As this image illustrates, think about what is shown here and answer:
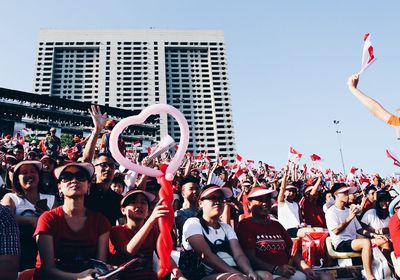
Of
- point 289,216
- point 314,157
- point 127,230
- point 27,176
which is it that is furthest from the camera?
point 314,157

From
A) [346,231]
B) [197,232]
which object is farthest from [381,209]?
[197,232]

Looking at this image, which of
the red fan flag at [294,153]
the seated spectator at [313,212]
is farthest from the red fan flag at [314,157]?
the seated spectator at [313,212]

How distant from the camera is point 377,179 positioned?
44.6ft

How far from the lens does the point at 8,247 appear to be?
254 cm

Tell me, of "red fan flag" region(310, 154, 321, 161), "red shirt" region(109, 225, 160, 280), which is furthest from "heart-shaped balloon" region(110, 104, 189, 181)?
"red fan flag" region(310, 154, 321, 161)

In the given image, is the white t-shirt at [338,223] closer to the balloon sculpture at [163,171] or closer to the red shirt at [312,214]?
the red shirt at [312,214]

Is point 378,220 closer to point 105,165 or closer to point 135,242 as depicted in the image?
point 105,165

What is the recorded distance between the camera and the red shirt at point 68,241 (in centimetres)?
297

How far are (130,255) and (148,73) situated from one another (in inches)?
4527

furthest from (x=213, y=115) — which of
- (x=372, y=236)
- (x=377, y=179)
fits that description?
(x=372, y=236)

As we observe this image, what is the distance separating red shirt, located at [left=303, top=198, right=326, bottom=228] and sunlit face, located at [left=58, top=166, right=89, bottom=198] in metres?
5.87

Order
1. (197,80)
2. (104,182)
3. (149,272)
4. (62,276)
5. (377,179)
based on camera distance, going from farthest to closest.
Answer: (197,80)
(377,179)
(104,182)
(149,272)
(62,276)

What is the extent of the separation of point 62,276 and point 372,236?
570 centimetres

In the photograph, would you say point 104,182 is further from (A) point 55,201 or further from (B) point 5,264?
(B) point 5,264
